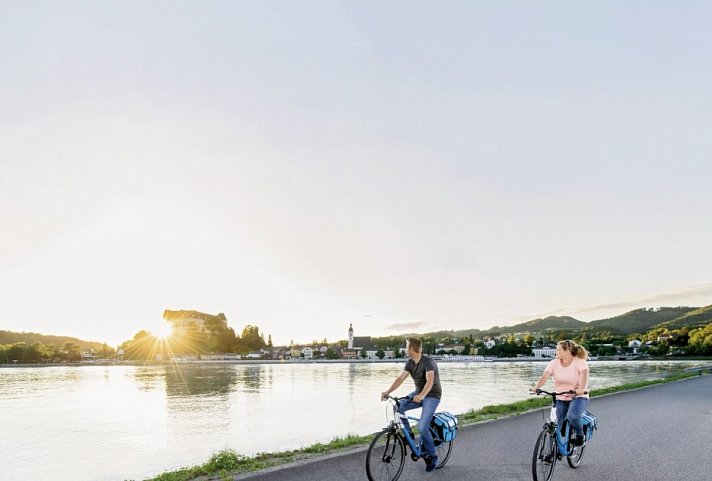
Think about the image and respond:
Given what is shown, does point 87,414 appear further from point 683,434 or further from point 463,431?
point 683,434

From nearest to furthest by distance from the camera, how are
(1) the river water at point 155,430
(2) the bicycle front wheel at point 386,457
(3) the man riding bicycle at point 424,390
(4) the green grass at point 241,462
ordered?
(2) the bicycle front wheel at point 386,457, (3) the man riding bicycle at point 424,390, (4) the green grass at point 241,462, (1) the river water at point 155,430

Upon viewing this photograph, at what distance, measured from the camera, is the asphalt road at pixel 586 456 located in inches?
364

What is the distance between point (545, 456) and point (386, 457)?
2495mm

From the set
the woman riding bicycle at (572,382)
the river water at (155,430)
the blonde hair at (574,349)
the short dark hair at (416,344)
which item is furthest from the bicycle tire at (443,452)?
the river water at (155,430)

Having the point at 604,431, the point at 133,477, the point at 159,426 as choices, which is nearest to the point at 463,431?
the point at 604,431

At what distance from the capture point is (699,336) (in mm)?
189125

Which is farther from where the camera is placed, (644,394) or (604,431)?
(644,394)

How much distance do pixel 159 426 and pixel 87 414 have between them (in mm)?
14323

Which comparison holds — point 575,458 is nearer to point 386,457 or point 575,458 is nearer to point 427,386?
point 427,386

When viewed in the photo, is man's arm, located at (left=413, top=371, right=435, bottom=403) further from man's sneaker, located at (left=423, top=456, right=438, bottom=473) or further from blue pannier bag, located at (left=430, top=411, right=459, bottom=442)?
man's sneaker, located at (left=423, top=456, right=438, bottom=473)

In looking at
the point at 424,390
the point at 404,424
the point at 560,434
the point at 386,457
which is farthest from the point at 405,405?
the point at 560,434

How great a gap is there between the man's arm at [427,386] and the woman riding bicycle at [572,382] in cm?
179

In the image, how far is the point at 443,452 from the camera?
9844mm

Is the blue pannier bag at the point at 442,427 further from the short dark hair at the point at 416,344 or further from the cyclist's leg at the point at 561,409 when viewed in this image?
the cyclist's leg at the point at 561,409
